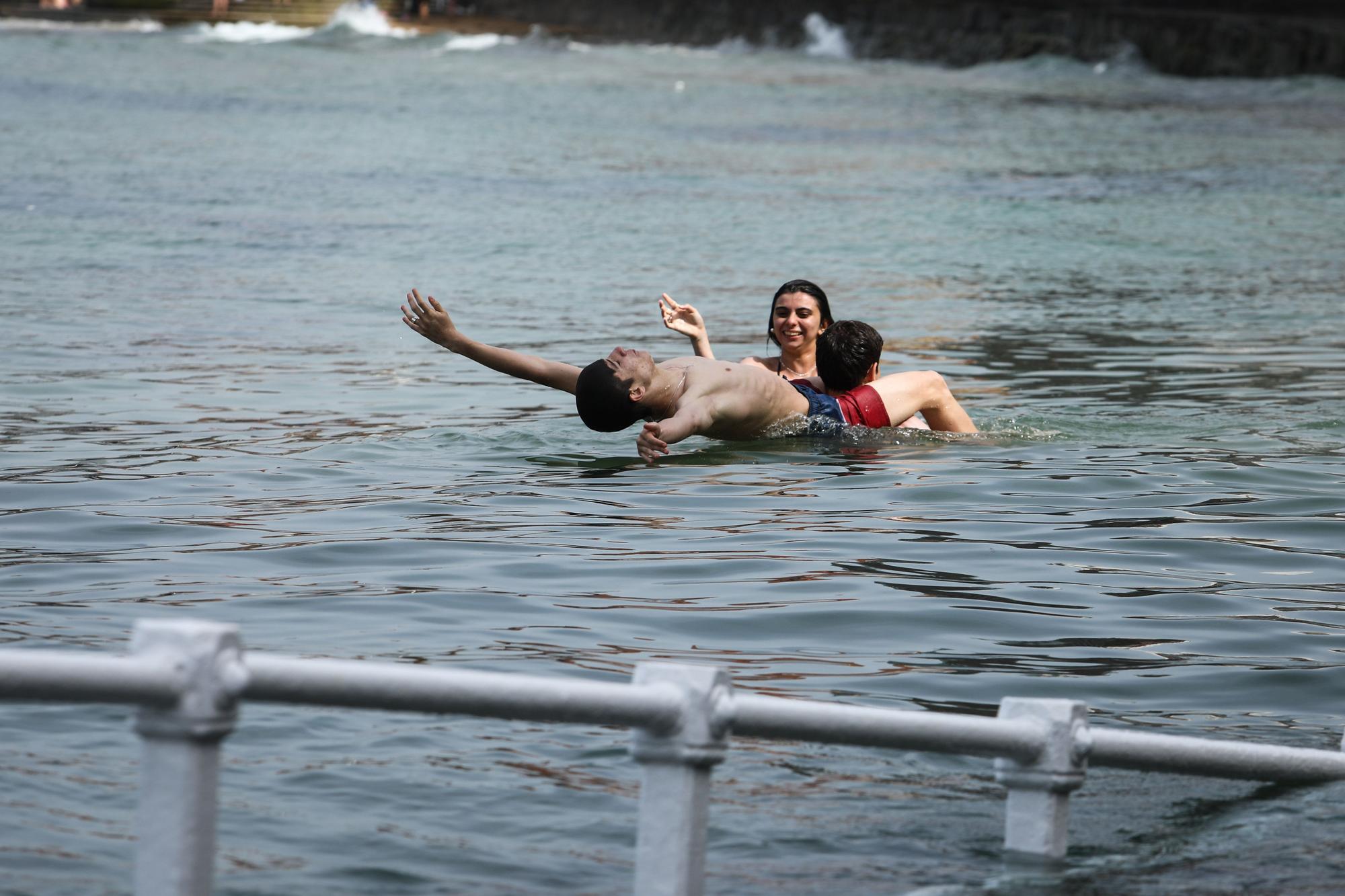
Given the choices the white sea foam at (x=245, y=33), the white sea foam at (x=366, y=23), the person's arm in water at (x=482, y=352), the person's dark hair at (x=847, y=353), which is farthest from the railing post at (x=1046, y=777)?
the white sea foam at (x=366, y=23)

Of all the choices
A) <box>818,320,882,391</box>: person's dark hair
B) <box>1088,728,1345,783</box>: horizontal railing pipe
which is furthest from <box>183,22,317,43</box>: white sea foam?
<box>1088,728,1345,783</box>: horizontal railing pipe

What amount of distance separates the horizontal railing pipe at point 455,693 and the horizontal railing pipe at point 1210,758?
3.40ft

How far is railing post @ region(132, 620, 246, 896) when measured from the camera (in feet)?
9.79

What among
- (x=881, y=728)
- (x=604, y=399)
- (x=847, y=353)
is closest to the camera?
(x=881, y=728)

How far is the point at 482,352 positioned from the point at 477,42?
215 ft

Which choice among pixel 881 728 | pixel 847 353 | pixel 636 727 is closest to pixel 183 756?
pixel 636 727

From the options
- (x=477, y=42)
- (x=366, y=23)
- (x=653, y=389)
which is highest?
(x=366, y=23)

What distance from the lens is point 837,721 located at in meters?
3.59

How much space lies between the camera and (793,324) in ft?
36.1

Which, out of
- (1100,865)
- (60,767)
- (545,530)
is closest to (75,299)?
(545,530)

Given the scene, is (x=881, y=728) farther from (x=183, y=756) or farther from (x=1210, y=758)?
(x=183, y=756)

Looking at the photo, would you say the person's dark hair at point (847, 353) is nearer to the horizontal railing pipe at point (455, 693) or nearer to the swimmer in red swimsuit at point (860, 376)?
the swimmer in red swimsuit at point (860, 376)

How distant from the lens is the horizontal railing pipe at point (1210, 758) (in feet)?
12.9

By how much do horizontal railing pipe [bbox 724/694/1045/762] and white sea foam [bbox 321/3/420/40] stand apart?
233 ft
